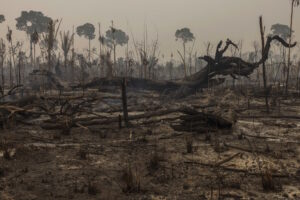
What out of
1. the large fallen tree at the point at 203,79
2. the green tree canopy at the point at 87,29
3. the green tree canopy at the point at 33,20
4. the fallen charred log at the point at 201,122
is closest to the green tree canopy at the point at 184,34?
the green tree canopy at the point at 87,29

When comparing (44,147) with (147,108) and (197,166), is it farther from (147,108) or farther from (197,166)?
(147,108)

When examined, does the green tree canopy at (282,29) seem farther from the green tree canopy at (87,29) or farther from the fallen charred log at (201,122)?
the fallen charred log at (201,122)

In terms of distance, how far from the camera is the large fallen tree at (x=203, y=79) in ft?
49.8

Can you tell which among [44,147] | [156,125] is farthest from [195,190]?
[156,125]

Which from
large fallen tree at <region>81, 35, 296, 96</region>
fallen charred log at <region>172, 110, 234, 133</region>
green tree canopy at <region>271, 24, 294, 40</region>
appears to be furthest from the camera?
green tree canopy at <region>271, 24, 294, 40</region>

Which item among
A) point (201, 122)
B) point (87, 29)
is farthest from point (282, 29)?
point (201, 122)

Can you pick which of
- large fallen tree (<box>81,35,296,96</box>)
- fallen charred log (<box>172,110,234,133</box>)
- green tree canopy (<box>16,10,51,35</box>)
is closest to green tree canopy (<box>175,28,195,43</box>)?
green tree canopy (<box>16,10,51,35</box>)

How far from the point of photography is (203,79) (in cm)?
1659

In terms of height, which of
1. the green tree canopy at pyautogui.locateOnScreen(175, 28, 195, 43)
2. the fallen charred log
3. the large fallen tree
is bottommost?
the fallen charred log

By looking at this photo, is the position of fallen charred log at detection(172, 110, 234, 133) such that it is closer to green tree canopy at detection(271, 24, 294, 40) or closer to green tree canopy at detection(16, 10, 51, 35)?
green tree canopy at detection(16, 10, 51, 35)

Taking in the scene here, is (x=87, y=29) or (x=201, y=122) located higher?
(x=87, y=29)

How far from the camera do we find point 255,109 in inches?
508

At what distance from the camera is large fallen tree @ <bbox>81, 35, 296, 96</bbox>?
15188 mm

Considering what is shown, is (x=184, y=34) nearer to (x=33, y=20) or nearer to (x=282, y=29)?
(x=282, y=29)
